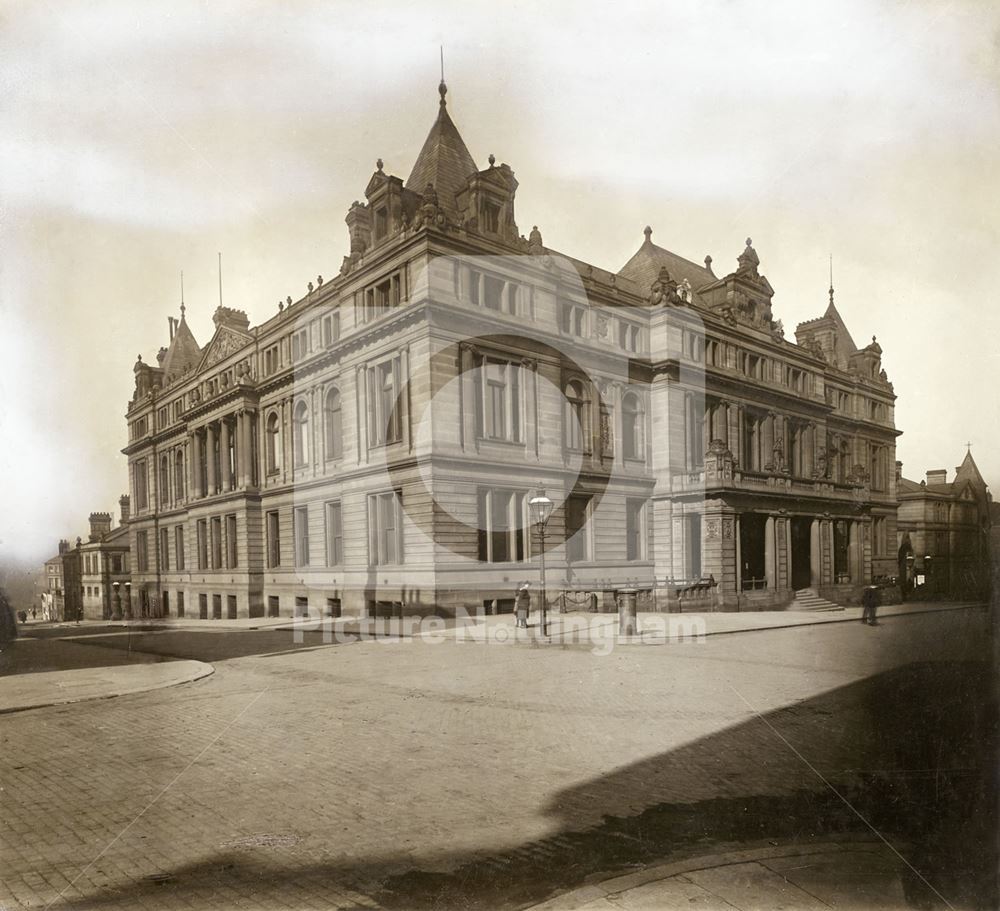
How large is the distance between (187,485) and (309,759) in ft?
72.6

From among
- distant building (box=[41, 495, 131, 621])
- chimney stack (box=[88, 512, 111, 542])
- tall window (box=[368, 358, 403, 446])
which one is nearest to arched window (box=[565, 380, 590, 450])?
tall window (box=[368, 358, 403, 446])

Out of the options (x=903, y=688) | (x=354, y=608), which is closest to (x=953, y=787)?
(x=903, y=688)

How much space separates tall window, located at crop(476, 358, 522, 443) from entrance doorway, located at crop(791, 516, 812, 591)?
1455 cm

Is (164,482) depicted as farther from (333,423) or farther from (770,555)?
(770,555)

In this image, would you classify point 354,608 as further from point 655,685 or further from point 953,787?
point 953,787

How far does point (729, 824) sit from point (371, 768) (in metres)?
3.92

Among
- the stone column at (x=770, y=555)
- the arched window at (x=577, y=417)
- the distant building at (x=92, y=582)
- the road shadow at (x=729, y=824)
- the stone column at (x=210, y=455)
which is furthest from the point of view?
the stone column at (x=770, y=555)

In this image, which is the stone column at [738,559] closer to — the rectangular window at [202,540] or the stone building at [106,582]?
the rectangular window at [202,540]

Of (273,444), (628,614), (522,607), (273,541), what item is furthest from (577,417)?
(273,541)

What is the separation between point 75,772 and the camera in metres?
7.97

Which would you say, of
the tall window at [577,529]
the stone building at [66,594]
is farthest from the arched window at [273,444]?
the tall window at [577,529]

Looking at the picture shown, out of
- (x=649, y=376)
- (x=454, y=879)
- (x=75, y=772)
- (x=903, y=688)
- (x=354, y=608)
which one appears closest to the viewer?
(x=454, y=879)

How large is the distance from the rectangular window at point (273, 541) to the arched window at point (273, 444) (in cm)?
256

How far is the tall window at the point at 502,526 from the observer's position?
2559cm
